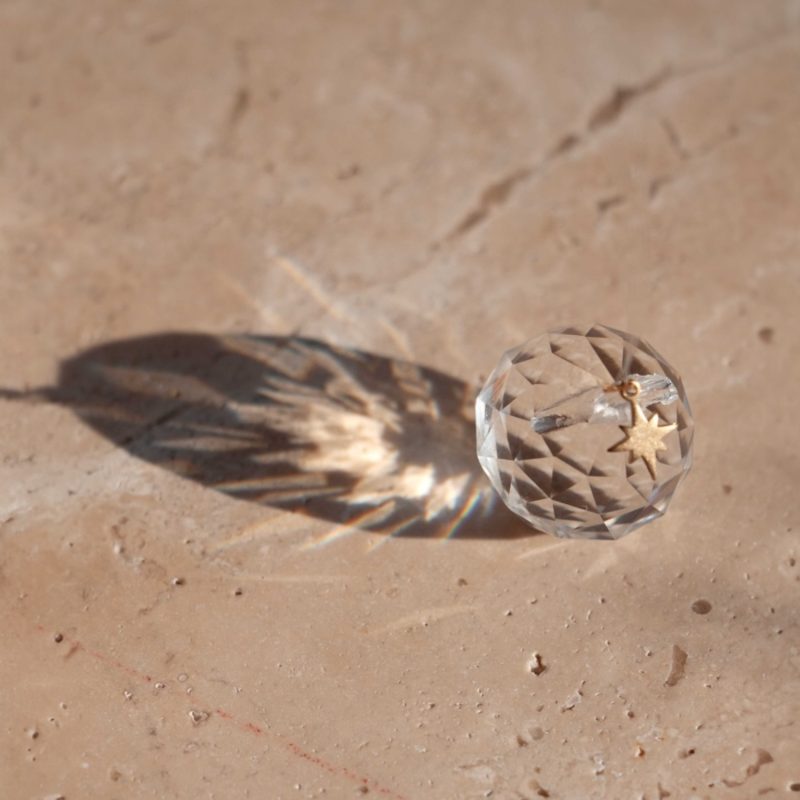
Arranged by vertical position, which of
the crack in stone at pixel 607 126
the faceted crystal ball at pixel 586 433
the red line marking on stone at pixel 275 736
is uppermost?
the crack in stone at pixel 607 126

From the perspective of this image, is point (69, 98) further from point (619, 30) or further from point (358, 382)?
point (619, 30)

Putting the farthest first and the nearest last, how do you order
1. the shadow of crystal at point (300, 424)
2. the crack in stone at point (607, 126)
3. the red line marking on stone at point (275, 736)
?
A: the crack in stone at point (607, 126), the shadow of crystal at point (300, 424), the red line marking on stone at point (275, 736)

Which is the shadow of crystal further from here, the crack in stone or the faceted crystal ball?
Answer: the crack in stone

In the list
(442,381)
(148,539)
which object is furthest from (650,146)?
(148,539)

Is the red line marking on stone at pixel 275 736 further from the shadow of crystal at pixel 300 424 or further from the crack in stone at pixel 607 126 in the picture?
the crack in stone at pixel 607 126

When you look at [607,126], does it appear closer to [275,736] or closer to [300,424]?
[300,424]

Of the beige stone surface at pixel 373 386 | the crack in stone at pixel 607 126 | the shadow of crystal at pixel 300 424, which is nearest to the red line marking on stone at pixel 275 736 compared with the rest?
the beige stone surface at pixel 373 386
